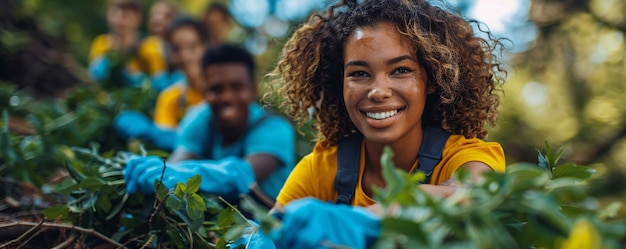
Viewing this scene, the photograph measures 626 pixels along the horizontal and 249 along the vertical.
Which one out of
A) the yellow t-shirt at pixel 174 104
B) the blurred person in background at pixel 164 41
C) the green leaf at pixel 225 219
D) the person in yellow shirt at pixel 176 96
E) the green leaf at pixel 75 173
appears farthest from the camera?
the blurred person in background at pixel 164 41

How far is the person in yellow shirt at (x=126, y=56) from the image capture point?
4844 millimetres

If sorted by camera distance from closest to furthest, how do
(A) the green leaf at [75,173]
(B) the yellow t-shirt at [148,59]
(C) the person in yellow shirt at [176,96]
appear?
(A) the green leaf at [75,173] → (C) the person in yellow shirt at [176,96] → (B) the yellow t-shirt at [148,59]

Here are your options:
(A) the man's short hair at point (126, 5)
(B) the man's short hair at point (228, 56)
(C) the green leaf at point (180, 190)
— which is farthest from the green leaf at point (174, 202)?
(A) the man's short hair at point (126, 5)

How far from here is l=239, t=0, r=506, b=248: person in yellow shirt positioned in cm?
163

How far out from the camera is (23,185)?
2453mm

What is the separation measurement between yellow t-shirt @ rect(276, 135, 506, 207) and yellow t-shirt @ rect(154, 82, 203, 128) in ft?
7.56

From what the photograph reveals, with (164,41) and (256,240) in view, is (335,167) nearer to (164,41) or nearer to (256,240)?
(256,240)

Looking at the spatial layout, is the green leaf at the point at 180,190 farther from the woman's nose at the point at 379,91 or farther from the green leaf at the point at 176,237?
the woman's nose at the point at 379,91

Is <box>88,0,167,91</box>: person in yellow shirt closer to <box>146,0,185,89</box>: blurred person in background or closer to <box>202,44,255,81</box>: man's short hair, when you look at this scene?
<box>146,0,185,89</box>: blurred person in background

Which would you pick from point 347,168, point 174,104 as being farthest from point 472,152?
point 174,104

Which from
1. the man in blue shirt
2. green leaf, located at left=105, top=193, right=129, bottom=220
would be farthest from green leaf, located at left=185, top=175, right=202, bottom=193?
the man in blue shirt

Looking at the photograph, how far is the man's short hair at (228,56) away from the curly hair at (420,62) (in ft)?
3.43

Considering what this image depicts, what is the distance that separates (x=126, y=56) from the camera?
5117 millimetres

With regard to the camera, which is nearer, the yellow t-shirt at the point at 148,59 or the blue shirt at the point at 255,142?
the blue shirt at the point at 255,142
